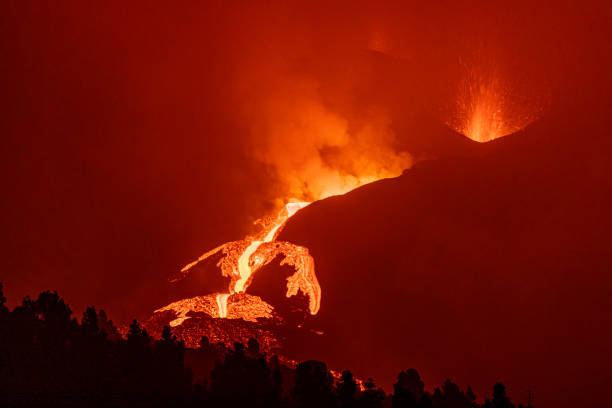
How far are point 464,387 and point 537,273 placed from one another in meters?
11.0

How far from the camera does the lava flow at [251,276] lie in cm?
4684

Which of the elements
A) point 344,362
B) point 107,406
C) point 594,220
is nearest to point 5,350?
point 107,406

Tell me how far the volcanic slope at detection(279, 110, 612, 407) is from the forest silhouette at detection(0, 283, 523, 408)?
12.6 meters

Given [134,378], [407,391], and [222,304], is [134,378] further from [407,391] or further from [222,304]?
[222,304]

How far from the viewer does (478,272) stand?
5109 centimetres

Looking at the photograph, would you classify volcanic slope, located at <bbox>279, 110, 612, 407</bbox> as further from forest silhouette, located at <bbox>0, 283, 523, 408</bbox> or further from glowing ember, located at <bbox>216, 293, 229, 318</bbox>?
forest silhouette, located at <bbox>0, 283, 523, 408</bbox>

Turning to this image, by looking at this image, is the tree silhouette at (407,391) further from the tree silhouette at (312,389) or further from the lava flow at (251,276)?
the lava flow at (251,276)

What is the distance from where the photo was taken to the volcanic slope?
44.5 meters

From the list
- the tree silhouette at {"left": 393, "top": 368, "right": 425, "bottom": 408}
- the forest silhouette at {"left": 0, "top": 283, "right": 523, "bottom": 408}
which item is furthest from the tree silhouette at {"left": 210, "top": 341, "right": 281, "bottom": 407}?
the tree silhouette at {"left": 393, "top": 368, "right": 425, "bottom": 408}

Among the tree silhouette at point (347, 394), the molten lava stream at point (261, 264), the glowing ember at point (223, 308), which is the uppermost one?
the molten lava stream at point (261, 264)

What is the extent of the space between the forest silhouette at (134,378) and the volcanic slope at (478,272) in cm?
1264

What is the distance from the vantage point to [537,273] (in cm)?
5047

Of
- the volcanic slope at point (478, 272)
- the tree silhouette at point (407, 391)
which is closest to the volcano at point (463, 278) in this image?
the volcanic slope at point (478, 272)

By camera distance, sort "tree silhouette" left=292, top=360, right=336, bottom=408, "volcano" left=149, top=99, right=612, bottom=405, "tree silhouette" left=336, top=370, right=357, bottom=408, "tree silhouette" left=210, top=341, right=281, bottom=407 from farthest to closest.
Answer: "volcano" left=149, top=99, right=612, bottom=405
"tree silhouette" left=210, top=341, right=281, bottom=407
"tree silhouette" left=292, top=360, right=336, bottom=408
"tree silhouette" left=336, top=370, right=357, bottom=408
